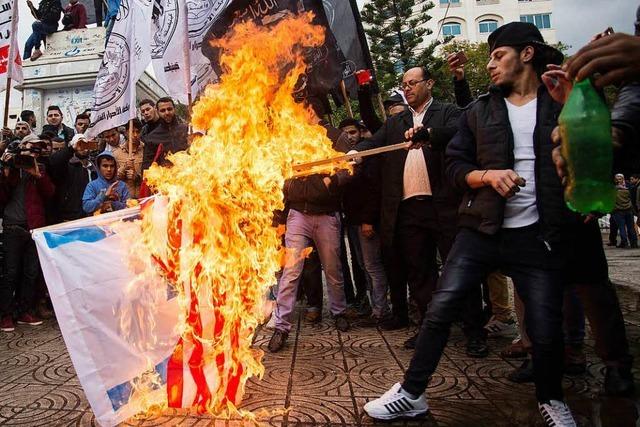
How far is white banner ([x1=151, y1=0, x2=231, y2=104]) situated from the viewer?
21.7 feet

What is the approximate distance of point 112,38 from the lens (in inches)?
265

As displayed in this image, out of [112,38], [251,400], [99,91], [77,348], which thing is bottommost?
[251,400]

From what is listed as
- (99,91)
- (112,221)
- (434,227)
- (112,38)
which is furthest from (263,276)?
(112,38)

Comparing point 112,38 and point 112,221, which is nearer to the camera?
point 112,221

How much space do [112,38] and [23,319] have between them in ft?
13.5

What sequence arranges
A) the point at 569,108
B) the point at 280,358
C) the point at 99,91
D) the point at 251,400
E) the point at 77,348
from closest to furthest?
the point at 569,108 → the point at 77,348 → the point at 251,400 → the point at 280,358 → the point at 99,91

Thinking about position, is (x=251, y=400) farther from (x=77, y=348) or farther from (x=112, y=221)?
(x=112, y=221)

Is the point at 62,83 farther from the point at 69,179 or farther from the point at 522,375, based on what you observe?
the point at 522,375

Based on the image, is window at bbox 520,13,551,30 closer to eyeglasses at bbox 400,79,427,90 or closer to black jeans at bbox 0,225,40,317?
eyeglasses at bbox 400,79,427,90

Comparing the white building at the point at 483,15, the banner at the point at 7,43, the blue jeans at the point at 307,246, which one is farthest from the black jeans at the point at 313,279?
the white building at the point at 483,15

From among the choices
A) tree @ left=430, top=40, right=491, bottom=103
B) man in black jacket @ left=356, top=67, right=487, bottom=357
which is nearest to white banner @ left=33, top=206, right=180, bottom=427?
man in black jacket @ left=356, top=67, right=487, bottom=357

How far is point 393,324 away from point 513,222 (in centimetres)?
262

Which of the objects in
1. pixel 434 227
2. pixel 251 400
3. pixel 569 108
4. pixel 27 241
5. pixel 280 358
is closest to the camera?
pixel 569 108

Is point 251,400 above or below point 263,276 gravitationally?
below
